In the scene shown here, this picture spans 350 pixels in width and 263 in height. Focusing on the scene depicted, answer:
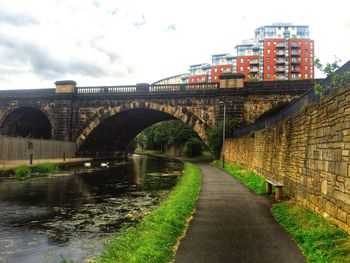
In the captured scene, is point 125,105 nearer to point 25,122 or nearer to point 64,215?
point 25,122

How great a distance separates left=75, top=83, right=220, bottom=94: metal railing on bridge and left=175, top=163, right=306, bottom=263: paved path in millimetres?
27018

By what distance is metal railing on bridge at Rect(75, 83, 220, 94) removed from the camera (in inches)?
1522

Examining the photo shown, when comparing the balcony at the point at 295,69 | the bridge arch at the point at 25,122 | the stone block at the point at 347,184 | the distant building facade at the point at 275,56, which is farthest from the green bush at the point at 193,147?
the balcony at the point at 295,69

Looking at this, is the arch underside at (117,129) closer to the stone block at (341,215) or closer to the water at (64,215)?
the water at (64,215)

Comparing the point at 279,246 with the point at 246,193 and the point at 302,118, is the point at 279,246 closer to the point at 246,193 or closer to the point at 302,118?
the point at 302,118

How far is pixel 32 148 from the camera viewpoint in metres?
34.0

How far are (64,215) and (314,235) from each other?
801 centimetres

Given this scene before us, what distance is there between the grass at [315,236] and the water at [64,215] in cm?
440

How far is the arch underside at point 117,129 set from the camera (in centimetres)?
4391

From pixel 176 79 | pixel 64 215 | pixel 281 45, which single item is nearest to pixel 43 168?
pixel 64 215

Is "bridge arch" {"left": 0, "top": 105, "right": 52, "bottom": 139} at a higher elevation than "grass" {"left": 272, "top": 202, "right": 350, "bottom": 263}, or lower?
higher

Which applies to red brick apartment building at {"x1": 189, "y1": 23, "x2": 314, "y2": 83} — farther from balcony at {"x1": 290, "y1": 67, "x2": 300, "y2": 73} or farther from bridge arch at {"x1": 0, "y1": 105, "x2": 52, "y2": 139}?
bridge arch at {"x1": 0, "y1": 105, "x2": 52, "y2": 139}

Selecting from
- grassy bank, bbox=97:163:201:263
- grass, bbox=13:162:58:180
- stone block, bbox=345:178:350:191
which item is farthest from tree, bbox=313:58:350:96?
grass, bbox=13:162:58:180

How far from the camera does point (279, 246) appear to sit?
7.18 metres
